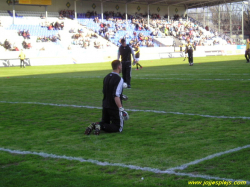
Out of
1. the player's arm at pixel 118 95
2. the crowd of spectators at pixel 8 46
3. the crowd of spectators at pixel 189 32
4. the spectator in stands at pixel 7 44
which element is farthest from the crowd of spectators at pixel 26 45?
the player's arm at pixel 118 95

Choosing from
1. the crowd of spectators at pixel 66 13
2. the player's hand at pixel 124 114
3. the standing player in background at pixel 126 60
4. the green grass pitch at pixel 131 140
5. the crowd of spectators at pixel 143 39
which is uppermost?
the crowd of spectators at pixel 66 13

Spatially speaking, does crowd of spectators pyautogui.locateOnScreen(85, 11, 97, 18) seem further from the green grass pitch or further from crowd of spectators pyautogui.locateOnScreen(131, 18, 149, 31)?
the green grass pitch

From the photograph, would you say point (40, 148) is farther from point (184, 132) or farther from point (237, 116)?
point (237, 116)

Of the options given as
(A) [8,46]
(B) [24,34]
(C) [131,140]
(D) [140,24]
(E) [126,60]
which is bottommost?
(C) [131,140]

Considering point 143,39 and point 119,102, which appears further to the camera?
point 143,39

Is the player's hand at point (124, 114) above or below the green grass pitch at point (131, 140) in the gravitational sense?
above

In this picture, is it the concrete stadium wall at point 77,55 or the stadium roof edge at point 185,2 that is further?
the stadium roof edge at point 185,2

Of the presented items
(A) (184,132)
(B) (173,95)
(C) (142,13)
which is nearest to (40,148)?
(A) (184,132)

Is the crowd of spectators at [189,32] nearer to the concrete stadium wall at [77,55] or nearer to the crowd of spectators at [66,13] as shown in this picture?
the concrete stadium wall at [77,55]

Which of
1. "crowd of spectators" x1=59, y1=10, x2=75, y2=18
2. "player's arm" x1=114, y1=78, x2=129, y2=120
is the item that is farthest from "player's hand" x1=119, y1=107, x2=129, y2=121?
"crowd of spectators" x1=59, y1=10, x2=75, y2=18

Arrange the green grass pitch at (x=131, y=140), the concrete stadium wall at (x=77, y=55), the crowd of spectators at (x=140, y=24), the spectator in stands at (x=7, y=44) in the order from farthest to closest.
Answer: the crowd of spectators at (x=140, y=24)
the spectator in stands at (x=7, y=44)
the concrete stadium wall at (x=77, y=55)
the green grass pitch at (x=131, y=140)

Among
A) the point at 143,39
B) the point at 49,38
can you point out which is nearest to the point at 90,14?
the point at 143,39

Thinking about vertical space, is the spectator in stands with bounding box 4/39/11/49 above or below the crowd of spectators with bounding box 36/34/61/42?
below

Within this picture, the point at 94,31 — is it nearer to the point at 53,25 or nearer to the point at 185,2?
the point at 53,25
